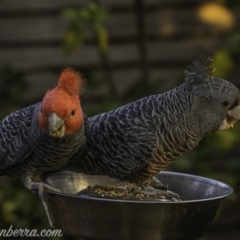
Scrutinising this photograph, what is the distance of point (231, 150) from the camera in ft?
13.8

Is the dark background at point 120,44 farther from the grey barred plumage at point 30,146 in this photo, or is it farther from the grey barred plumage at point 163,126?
the grey barred plumage at point 163,126

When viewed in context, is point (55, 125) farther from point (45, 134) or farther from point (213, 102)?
point (213, 102)

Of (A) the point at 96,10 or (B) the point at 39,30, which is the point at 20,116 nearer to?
(A) the point at 96,10

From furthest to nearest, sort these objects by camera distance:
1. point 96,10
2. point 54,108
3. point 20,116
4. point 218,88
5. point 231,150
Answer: point 231,150 < point 96,10 < point 20,116 < point 218,88 < point 54,108

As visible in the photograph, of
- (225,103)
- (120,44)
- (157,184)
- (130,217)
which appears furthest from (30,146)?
(120,44)

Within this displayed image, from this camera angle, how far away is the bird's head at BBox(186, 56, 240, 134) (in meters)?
2.17

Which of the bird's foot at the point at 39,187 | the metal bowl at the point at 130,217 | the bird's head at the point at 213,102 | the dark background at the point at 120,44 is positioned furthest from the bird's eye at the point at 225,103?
the dark background at the point at 120,44

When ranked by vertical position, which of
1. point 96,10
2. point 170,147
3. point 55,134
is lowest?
point 170,147

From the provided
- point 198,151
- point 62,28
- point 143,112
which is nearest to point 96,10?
point 62,28

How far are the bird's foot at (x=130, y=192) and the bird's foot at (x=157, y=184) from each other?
30 millimetres

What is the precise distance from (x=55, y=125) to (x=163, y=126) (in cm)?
41

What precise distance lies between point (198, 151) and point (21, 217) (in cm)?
109

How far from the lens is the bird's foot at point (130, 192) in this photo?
2.17m

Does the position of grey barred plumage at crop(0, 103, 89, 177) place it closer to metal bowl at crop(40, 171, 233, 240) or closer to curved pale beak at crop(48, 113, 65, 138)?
curved pale beak at crop(48, 113, 65, 138)
